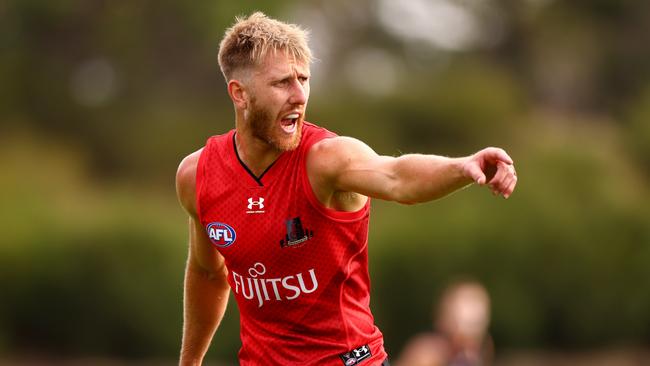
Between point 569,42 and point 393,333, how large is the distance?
19.9m

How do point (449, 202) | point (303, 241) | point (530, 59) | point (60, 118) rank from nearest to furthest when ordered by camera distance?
point (303, 241), point (449, 202), point (60, 118), point (530, 59)

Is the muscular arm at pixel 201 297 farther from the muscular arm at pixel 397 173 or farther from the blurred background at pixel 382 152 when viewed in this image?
the blurred background at pixel 382 152

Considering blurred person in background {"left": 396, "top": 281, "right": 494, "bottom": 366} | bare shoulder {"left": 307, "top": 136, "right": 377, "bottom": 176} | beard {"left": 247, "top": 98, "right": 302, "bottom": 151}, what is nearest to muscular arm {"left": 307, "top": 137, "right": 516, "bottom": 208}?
bare shoulder {"left": 307, "top": 136, "right": 377, "bottom": 176}

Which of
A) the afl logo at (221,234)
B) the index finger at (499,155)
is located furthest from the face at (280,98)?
the index finger at (499,155)

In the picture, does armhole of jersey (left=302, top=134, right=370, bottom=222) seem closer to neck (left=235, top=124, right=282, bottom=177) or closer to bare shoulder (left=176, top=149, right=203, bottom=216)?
neck (left=235, top=124, right=282, bottom=177)

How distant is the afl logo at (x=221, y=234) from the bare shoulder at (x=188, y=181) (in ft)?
0.86

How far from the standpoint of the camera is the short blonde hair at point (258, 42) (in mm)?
6055

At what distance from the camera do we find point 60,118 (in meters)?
32.7

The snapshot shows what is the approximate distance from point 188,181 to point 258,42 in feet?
2.80

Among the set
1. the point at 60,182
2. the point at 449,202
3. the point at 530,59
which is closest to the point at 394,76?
the point at 530,59

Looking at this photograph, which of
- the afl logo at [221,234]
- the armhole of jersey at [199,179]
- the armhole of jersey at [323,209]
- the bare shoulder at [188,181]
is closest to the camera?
the armhole of jersey at [323,209]

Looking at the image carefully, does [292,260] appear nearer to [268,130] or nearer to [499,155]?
[268,130]

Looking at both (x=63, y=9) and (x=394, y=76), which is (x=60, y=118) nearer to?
(x=63, y=9)

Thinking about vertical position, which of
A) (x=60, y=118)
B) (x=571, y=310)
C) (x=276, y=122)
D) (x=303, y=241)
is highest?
(x=276, y=122)
